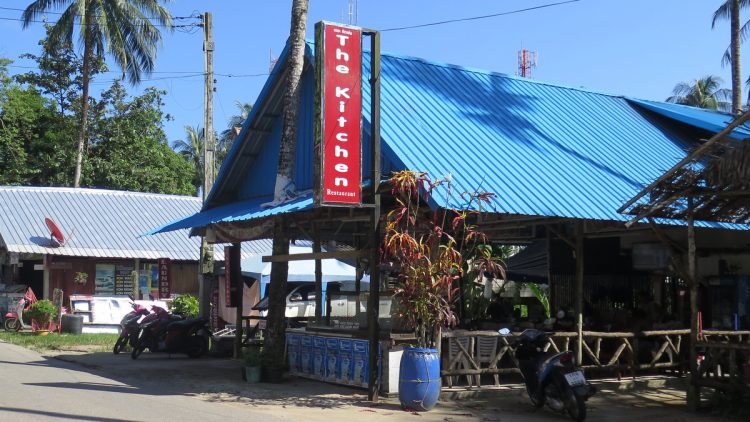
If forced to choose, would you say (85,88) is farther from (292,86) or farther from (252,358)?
(252,358)

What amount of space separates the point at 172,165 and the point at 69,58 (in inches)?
303

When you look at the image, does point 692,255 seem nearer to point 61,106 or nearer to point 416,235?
point 416,235

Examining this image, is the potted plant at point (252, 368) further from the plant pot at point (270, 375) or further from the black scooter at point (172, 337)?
the black scooter at point (172, 337)

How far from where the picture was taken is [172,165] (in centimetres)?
4309

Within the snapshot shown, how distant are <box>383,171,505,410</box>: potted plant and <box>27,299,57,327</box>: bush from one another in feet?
54.7

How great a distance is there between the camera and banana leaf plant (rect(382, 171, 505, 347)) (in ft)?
36.5

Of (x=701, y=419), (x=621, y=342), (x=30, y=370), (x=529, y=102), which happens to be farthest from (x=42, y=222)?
(x=701, y=419)

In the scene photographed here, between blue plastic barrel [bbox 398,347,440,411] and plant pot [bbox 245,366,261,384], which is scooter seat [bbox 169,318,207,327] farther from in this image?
blue plastic barrel [bbox 398,347,440,411]

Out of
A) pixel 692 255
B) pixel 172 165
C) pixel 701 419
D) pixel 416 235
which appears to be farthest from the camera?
pixel 172 165

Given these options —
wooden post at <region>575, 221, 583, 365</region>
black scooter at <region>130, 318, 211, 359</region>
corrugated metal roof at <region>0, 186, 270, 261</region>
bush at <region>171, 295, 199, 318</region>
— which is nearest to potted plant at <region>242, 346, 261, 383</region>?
black scooter at <region>130, 318, 211, 359</region>

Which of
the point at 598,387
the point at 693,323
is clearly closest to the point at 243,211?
the point at 598,387

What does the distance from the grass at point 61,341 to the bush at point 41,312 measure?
0.51m

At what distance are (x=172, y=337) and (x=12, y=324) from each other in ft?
34.2

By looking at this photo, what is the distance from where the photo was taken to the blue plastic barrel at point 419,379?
35.5ft
